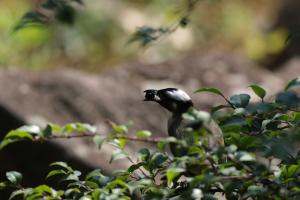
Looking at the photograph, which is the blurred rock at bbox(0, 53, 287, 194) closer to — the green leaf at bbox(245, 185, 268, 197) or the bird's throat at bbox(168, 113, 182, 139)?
the bird's throat at bbox(168, 113, 182, 139)

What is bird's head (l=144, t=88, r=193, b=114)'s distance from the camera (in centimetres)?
284

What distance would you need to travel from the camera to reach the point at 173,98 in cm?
284

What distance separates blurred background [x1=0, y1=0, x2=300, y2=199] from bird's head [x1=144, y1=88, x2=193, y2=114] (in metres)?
0.20

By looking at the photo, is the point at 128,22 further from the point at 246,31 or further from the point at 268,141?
the point at 268,141

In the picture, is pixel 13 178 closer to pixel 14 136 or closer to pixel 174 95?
pixel 14 136

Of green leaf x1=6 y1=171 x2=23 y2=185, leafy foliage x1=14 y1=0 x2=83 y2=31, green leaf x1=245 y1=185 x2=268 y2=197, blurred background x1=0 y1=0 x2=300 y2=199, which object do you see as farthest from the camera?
blurred background x1=0 y1=0 x2=300 y2=199

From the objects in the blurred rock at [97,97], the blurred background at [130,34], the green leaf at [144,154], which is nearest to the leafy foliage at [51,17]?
the green leaf at [144,154]

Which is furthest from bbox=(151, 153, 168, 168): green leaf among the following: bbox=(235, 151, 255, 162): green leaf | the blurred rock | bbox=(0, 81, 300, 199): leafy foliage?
the blurred rock

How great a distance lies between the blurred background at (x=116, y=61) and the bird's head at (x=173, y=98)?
7.8 inches

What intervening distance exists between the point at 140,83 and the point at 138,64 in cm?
38

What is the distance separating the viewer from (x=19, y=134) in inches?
92.7

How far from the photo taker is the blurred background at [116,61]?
16.1 feet

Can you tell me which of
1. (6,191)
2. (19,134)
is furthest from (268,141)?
(6,191)

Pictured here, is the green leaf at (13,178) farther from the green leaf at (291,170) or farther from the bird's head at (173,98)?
the green leaf at (291,170)
